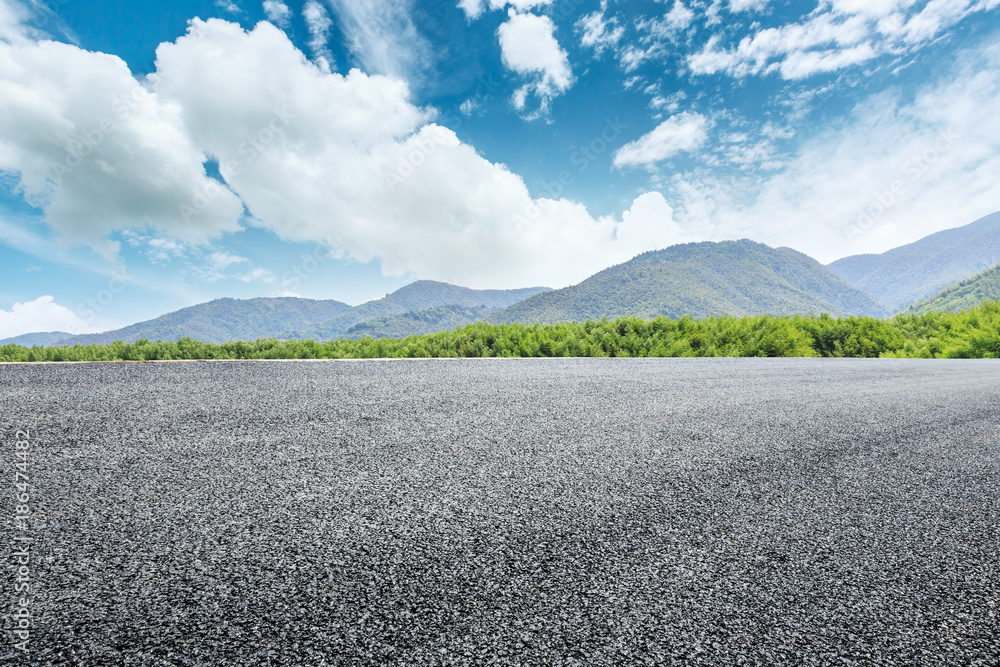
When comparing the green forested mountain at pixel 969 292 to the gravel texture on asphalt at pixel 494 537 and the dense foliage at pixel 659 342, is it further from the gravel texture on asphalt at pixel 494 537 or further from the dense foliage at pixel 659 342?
the gravel texture on asphalt at pixel 494 537

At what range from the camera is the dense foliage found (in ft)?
22.8

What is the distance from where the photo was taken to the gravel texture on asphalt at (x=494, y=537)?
91 cm

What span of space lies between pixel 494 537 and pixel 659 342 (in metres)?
8.49

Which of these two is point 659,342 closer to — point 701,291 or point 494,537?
point 494,537

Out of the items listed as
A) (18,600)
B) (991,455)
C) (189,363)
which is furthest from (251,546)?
(189,363)

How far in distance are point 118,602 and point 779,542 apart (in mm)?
1740

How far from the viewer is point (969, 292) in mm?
74875

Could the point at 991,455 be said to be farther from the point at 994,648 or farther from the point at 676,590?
the point at 676,590

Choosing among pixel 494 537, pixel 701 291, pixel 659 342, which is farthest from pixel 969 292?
pixel 494 537

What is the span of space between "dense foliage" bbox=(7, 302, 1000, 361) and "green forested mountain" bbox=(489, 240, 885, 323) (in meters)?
98.4

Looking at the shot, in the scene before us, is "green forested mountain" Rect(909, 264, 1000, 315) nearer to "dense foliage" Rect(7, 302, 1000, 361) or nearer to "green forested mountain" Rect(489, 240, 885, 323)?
"green forested mountain" Rect(489, 240, 885, 323)

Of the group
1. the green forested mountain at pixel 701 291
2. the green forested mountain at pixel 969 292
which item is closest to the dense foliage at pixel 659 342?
the green forested mountain at pixel 969 292

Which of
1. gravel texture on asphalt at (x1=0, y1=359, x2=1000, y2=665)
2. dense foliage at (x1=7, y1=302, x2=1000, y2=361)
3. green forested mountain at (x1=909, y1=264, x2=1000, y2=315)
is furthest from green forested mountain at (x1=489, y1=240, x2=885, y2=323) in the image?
gravel texture on asphalt at (x1=0, y1=359, x2=1000, y2=665)

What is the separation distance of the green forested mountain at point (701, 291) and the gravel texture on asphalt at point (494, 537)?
107131 mm
